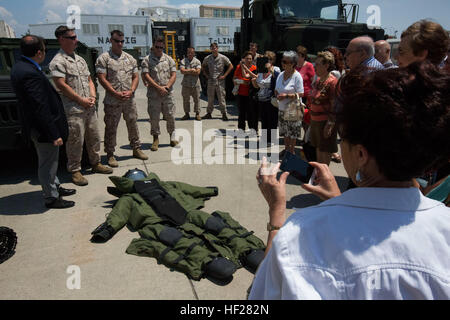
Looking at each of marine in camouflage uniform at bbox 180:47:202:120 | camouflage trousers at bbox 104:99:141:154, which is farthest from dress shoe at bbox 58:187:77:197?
marine in camouflage uniform at bbox 180:47:202:120

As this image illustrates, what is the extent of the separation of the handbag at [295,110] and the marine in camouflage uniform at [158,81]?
211cm

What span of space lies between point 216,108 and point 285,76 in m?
5.49

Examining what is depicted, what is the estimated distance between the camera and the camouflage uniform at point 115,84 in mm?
4586

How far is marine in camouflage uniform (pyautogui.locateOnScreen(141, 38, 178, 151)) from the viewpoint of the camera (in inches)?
210

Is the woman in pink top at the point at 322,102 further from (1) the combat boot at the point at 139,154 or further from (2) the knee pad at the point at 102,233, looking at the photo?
(1) the combat boot at the point at 139,154

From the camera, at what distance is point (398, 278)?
2.37 ft

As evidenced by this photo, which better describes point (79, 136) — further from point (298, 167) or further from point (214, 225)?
point (298, 167)

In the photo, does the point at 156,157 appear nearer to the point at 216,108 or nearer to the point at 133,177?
the point at 133,177

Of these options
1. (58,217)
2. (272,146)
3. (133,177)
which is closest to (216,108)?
(272,146)

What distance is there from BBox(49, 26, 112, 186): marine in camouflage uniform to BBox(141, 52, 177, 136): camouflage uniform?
1360mm

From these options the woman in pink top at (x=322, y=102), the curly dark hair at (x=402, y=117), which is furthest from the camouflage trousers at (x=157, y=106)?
the curly dark hair at (x=402, y=117)

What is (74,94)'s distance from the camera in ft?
12.8

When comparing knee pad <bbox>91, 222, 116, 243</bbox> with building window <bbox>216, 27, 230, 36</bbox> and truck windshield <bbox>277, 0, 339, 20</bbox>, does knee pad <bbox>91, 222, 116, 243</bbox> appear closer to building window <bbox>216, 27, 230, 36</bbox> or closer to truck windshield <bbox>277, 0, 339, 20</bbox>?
truck windshield <bbox>277, 0, 339, 20</bbox>
